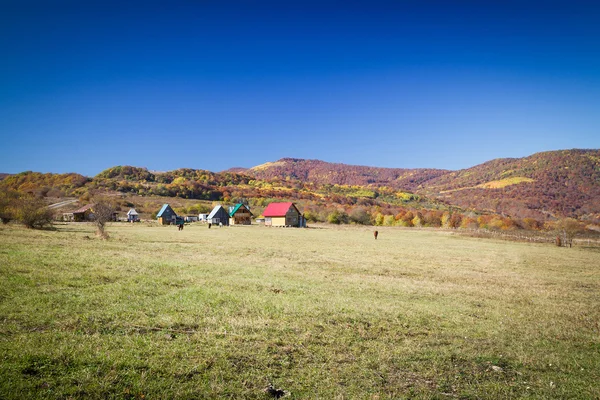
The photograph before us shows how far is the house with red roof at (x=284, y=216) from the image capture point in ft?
278

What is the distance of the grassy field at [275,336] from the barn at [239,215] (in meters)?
73.5

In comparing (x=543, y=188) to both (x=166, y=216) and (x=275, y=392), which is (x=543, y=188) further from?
(x=275, y=392)

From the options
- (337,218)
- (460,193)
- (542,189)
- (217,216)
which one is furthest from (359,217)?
(460,193)

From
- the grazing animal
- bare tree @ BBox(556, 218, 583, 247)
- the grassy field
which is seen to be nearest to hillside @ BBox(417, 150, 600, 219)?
bare tree @ BBox(556, 218, 583, 247)

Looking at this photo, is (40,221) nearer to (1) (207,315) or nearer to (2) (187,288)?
(2) (187,288)

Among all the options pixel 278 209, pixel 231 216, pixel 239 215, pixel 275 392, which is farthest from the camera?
pixel 239 215

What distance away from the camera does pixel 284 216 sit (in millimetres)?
84375

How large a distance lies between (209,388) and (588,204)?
151m

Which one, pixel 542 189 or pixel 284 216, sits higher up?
pixel 542 189

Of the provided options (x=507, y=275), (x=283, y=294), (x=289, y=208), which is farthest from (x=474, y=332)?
(x=289, y=208)

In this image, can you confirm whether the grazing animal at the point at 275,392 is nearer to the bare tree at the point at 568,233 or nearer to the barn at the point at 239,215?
the bare tree at the point at 568,233

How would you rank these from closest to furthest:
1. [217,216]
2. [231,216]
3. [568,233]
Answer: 1. [568,233]
2. [217,216]
3. [231,216]

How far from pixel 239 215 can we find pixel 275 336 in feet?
275

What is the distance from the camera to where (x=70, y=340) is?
6730 millimetres
